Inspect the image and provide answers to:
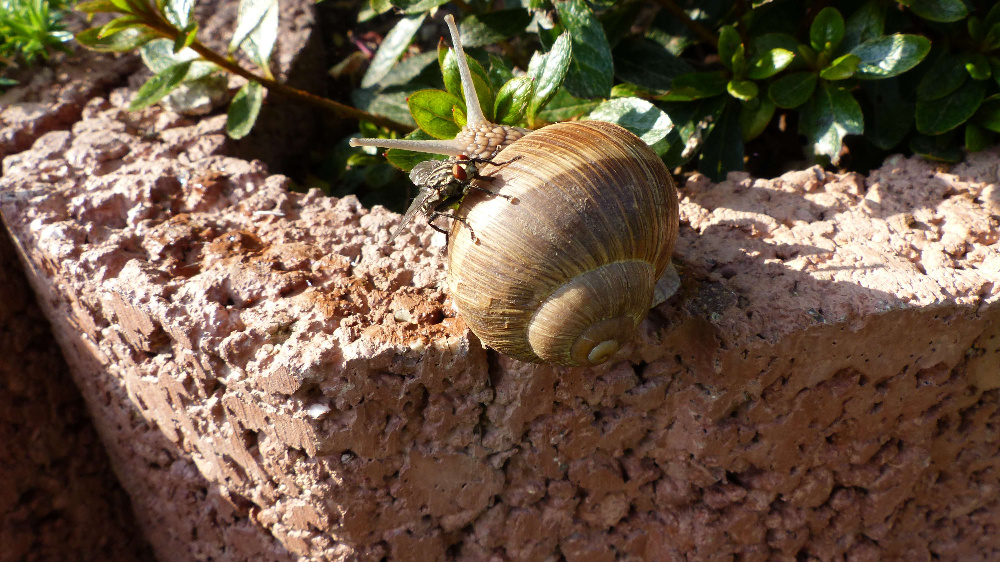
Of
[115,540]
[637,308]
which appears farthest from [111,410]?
[637,308]

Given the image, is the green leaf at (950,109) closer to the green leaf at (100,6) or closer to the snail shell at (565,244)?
the snail shell at (565,244)

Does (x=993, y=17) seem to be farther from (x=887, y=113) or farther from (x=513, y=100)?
(x=513, y=100)

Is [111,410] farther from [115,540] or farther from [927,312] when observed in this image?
[927,312]

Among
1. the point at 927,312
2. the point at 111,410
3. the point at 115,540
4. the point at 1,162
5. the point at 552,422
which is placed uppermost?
the point at 1,162

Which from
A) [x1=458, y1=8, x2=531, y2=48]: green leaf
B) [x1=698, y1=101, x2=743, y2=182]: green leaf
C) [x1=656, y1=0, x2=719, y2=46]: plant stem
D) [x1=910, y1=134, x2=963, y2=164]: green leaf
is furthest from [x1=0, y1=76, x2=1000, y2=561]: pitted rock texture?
[x1=458, y1=8, x2=531, y2=48]: green leaf

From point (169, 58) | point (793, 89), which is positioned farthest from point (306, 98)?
point (793, 89)

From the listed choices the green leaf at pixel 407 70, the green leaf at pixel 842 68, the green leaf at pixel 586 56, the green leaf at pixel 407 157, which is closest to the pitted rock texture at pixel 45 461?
the green leaf at pixel 407 70

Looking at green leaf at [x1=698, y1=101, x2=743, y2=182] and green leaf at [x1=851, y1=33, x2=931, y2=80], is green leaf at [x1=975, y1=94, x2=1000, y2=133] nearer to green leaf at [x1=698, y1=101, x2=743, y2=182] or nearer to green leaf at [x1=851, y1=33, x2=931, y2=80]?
green leaf at [x1=851, y1=33, x2=931, y2=80]

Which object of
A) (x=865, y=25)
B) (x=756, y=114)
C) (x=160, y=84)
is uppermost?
(x=865, y=25)
